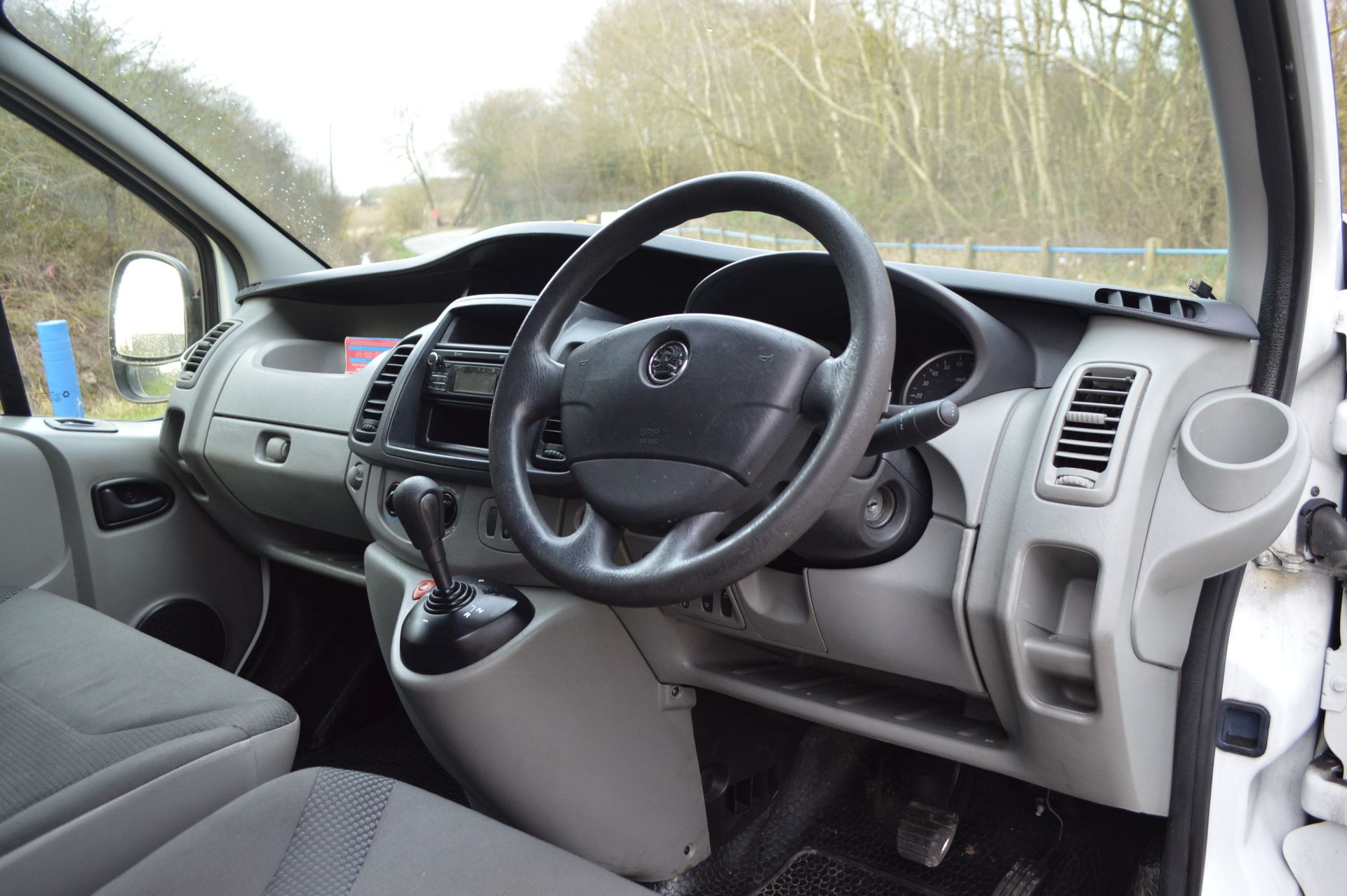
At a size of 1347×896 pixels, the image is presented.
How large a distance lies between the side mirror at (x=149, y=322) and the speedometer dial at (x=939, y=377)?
1782mm

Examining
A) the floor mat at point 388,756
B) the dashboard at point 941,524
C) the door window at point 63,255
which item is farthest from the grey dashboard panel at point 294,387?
the floor mat at point 388,756

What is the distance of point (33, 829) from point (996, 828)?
1.38 metres

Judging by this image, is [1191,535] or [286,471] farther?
[286,471]

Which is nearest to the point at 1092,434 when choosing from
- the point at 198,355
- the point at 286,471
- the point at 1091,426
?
the point at 1091,426

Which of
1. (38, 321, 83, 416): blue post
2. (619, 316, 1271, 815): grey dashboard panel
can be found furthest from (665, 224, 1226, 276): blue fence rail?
(38, 321, 83, 416): blue post

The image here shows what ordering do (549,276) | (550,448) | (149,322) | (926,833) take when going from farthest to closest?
(149,322) < (549,276) < (926,833) < (550,448)

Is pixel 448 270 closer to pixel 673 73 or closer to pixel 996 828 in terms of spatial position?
pixel 673 73

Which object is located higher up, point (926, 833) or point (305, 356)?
point (305, 356)

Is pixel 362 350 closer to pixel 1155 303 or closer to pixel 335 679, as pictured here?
pixel 335 679

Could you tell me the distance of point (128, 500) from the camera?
2.11m

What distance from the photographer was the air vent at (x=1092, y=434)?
3.38 ft

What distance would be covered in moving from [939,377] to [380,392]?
98cm

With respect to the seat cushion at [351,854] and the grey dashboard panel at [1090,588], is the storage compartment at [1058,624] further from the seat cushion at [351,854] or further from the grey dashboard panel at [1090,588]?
the seat cushion at [351,854]

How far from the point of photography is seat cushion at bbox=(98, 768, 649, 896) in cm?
92
